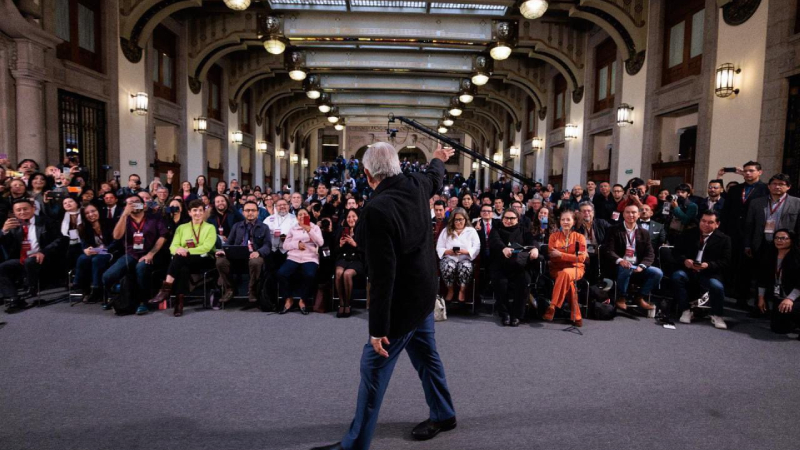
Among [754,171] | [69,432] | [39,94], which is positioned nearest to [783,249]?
[754,171]

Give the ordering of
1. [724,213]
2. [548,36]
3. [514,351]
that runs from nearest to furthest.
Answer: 1. [514,351]
2. [724,213]
3. [548,36]

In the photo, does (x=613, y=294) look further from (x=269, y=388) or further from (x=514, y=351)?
(x=269, y=388)

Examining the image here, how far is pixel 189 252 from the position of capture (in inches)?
228

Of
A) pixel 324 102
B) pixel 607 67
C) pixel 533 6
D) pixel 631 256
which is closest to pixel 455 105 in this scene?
pixel 324 102

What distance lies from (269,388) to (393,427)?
42.2 inches

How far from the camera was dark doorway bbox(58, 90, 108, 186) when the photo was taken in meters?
8.97

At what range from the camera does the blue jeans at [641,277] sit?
18.5 ft

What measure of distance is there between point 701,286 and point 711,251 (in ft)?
1.51

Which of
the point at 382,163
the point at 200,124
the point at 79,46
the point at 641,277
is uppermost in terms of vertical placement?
the point at 79,46

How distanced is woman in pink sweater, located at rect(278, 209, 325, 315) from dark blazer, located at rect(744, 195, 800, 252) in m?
5.62

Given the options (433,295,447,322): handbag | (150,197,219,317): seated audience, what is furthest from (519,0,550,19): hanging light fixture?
(150,197,219,317): seated audience

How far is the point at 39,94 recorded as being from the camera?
26.6ft

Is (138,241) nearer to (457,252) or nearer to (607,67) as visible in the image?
(457,252)

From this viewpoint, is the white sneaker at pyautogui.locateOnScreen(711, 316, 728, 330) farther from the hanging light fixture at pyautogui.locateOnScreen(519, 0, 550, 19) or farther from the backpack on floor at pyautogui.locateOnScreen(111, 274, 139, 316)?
the hanging light fixture at pyautogui.locateOnScreen(519, 0, 550, 19)
